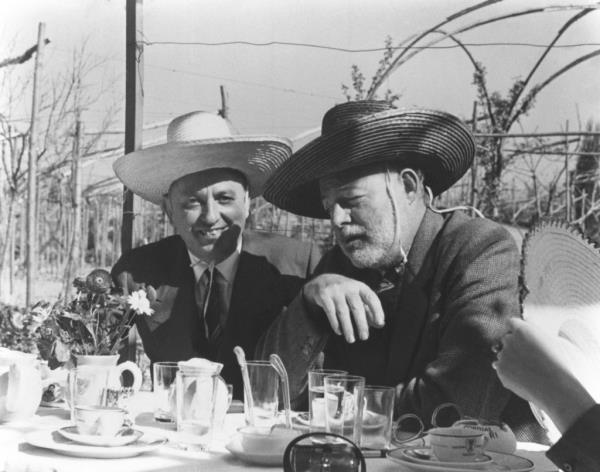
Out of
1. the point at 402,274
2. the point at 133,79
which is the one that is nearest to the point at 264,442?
the point at 402,274

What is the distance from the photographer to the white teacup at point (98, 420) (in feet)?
5.12

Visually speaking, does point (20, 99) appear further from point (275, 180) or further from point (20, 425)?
point (20, 425)

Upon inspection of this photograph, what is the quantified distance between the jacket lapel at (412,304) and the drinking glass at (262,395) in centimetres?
74

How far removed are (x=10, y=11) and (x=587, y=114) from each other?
434 centimetres

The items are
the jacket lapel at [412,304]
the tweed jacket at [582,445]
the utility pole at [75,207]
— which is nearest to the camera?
the tweed jacket at [582,445]

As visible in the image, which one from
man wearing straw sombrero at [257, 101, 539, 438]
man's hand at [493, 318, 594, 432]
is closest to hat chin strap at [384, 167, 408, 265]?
man wearing straw sombrero at [257, 101, 539, 438]

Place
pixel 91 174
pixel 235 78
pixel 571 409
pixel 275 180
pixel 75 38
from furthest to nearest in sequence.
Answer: pixel 91 174
pixel 75 38
pixel 235 78
pixel 275 180
pixel 571 409

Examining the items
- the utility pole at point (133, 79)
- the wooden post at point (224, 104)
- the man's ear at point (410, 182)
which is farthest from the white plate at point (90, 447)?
the wooden post at point (224, 104)

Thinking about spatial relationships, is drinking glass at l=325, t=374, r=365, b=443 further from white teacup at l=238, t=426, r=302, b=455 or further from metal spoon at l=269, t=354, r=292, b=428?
metal spoon at l=269, t=354, r=292, b=428

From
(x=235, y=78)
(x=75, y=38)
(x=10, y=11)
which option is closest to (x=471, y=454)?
(x=235, y=78)

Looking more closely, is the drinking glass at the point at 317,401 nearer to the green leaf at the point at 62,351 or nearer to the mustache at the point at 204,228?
the green leaf at the point at 62,351

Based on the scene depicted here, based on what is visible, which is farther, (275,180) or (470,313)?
(275,180)

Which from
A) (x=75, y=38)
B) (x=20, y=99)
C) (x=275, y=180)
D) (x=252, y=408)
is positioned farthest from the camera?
(x=20, y=99)

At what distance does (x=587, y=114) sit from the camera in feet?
15.4
